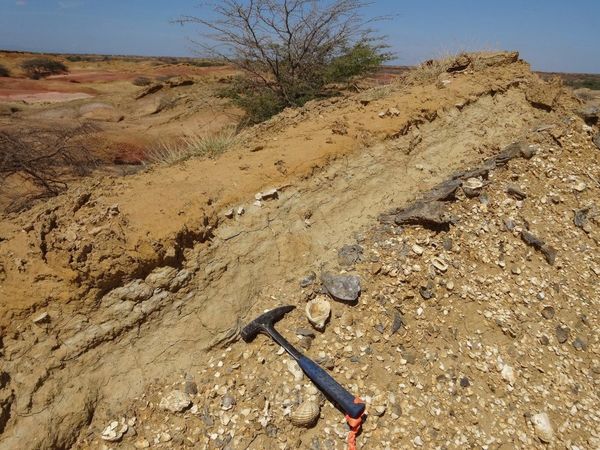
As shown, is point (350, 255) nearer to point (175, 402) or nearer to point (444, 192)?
point (444, 192)

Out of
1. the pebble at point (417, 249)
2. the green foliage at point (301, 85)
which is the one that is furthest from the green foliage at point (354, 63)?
the pebble at point (417, 249)

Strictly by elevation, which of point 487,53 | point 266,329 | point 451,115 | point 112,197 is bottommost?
point 266,329

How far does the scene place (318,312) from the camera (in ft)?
9.14

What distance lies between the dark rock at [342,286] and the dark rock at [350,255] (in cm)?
15

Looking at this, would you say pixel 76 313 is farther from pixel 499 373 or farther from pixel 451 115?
pixel 451 115

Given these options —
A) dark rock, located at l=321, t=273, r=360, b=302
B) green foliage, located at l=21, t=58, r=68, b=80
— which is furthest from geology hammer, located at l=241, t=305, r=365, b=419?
green foliage, located at l=21, t=58, r=68, b=80

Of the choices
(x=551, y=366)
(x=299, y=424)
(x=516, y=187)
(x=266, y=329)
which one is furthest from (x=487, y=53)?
(x=299, y=424)

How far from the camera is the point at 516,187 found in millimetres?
3725

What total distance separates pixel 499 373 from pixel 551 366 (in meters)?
0.44

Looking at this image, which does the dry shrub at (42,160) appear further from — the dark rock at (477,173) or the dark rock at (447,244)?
the dark rock at (477,173)

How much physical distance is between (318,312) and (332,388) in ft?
1.78

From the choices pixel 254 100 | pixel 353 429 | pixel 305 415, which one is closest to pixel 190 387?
pixel 305 415

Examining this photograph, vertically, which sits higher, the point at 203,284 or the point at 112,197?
the point at 112,197

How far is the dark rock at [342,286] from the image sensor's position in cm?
284
